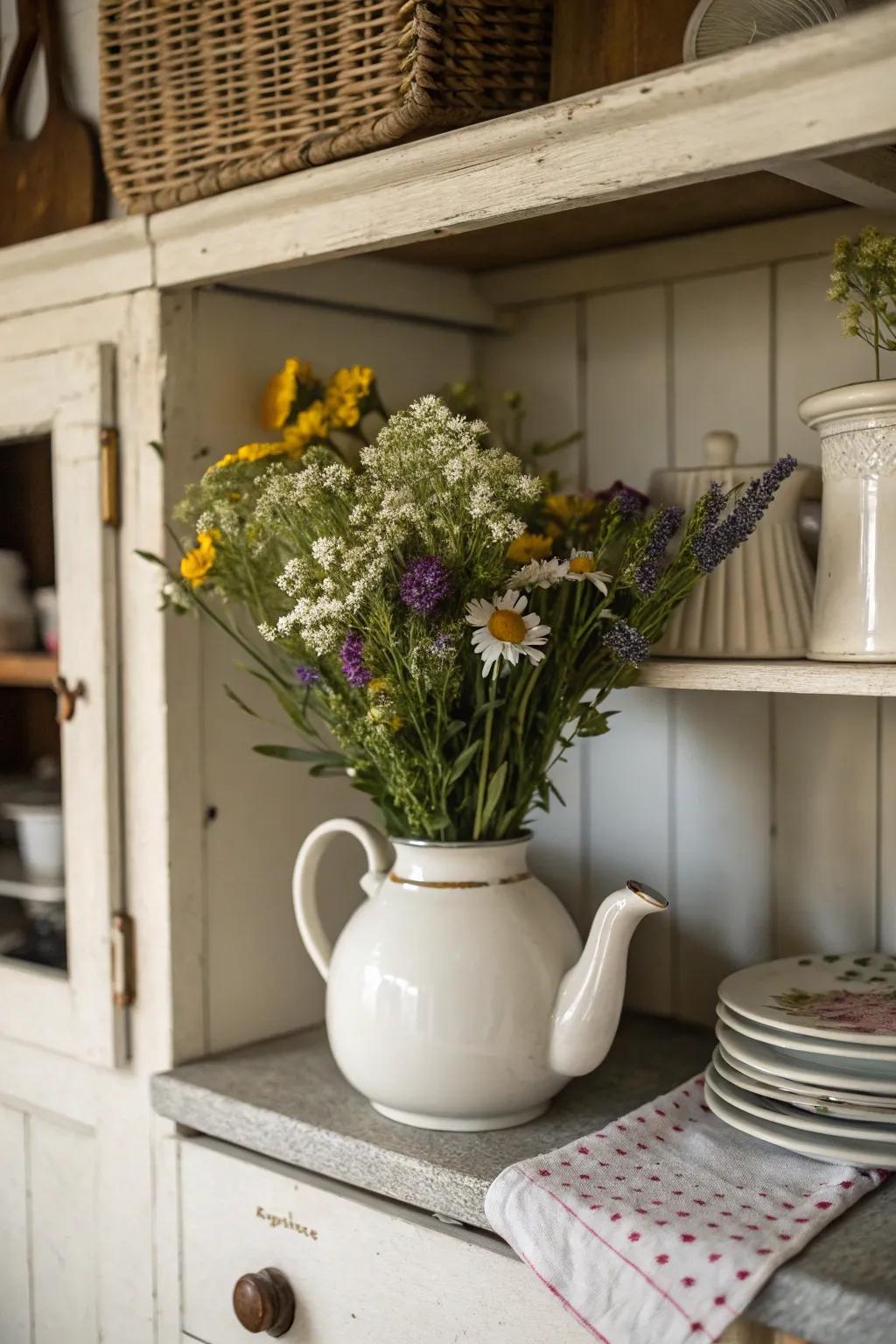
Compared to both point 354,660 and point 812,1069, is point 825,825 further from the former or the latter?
point 354,660

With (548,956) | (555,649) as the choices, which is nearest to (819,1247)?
(548,956)

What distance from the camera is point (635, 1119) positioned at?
1044 millimetres

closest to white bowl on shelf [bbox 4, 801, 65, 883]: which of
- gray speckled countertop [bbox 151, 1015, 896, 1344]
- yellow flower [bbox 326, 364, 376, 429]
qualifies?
gray speckled countertop [bbox 151, 1015, 896, 1344]

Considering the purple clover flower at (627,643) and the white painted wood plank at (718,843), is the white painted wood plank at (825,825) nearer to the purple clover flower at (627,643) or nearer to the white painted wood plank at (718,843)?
the white painted wood plank at (718,843)

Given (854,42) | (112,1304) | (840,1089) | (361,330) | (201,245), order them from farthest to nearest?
(361,330), (112,1304), (201,245), (840,1089), (854,42)

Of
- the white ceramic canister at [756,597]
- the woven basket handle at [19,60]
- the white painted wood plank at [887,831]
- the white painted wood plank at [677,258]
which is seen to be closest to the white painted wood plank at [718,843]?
the white painted wood plank at [887,831]

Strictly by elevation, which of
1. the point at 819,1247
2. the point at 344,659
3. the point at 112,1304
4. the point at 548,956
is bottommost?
the point at 112,1304

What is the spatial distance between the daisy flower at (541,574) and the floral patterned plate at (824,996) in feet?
1.19

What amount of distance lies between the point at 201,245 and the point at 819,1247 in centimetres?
94

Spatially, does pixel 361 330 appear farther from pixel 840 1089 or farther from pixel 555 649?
pixel 840 1089

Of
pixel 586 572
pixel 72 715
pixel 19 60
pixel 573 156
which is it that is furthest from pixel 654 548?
pixel 19 60

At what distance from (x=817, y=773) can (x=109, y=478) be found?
73 centimetres

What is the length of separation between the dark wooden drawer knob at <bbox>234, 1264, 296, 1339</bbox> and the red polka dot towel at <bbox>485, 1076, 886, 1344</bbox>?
269 mm

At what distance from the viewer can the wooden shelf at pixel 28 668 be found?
1356 mm
